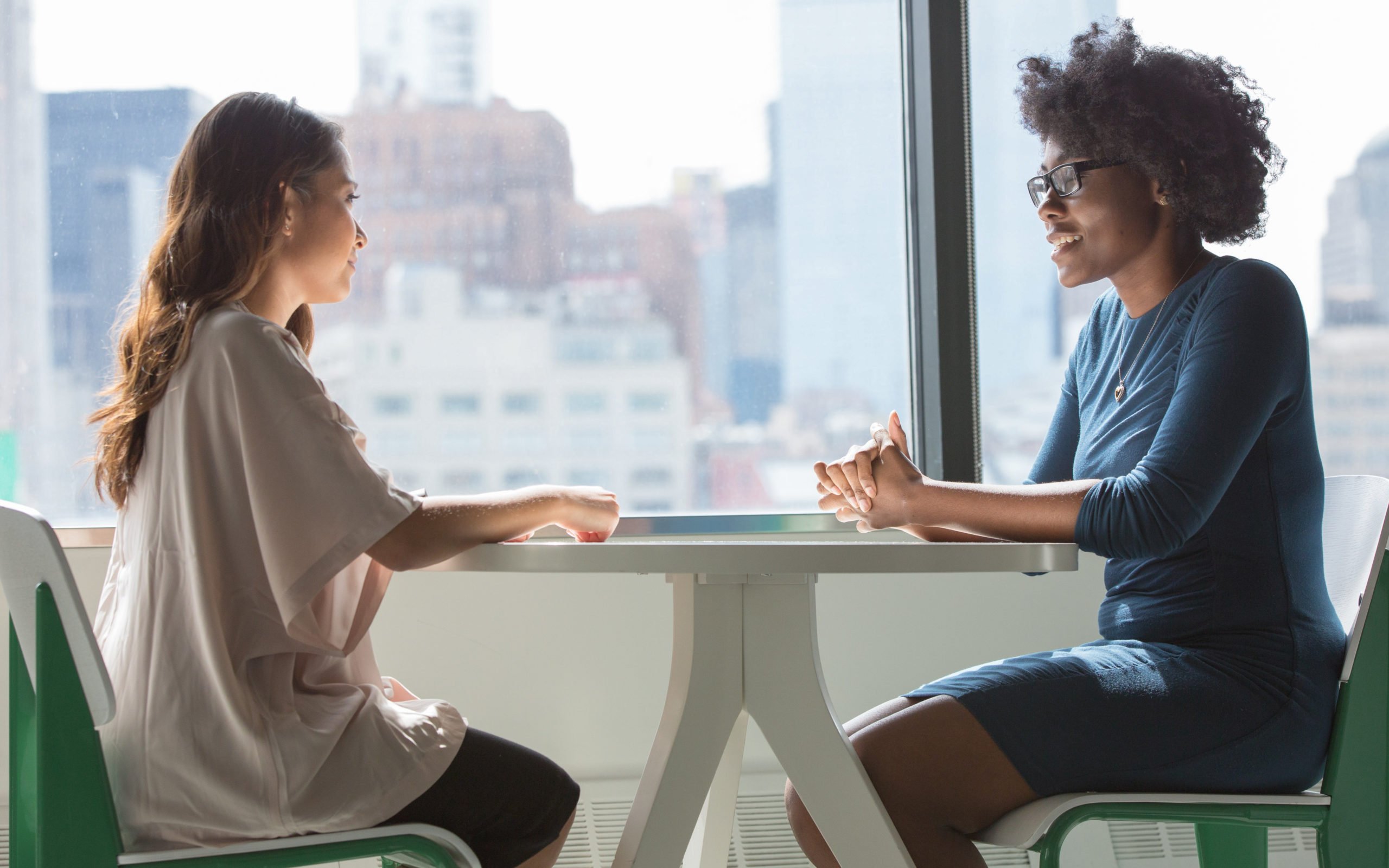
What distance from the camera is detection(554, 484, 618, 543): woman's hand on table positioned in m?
1.27

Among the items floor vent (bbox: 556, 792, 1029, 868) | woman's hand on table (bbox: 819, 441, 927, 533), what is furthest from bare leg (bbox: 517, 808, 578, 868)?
floor vent (bbox: 556, 792, 1029, 868)

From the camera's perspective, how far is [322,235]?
4.45 ft

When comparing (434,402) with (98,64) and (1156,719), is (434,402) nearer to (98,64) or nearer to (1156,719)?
(98,64)

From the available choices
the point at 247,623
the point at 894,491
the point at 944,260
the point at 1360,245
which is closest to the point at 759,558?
the point at 894,491

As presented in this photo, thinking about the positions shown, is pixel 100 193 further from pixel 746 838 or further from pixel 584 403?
pixel 746 838

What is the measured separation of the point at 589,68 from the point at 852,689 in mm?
1475

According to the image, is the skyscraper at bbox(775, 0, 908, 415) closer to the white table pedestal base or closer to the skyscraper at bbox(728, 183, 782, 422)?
the skyscraper at bbox(728, 183, 782, 422)

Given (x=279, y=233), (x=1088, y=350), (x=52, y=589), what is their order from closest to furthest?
1. (x=52, y=589)
2. (x=279, y=233)
3. (x=1088, y=350)

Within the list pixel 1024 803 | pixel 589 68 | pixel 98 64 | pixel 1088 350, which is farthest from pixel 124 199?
pixel 1024 803

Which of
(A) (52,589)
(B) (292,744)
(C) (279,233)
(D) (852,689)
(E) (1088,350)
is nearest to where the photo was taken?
(A) (52,589)

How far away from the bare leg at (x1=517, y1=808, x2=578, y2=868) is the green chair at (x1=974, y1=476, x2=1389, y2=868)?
0.46 meters

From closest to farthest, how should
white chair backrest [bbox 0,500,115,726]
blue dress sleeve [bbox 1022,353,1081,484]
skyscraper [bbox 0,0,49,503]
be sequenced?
white chair backrest [bbox 0,500,115,726] → blue dress sleeve [bbox 1022,353,1081,484] → skyscraper [bbox 0,0,49,503]

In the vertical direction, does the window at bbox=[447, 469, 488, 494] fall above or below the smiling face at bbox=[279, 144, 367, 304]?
below

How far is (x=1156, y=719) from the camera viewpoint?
1.17 meters
